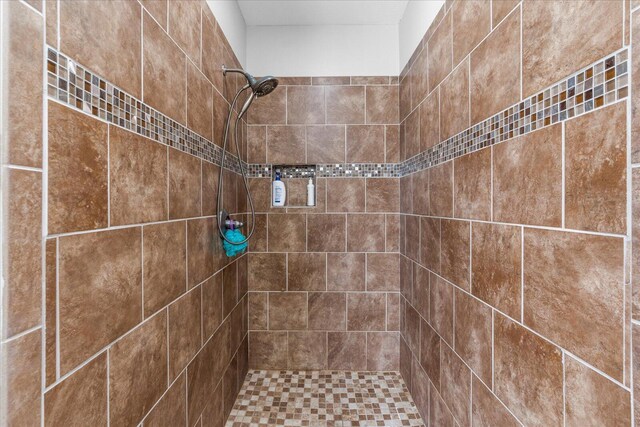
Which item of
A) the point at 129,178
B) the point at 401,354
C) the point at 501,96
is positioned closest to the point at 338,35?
the point at 501,96

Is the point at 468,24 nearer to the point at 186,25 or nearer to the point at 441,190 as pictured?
the point at 441,190

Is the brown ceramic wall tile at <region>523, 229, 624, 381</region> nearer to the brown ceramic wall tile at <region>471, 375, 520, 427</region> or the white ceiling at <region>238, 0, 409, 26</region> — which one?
the brown ceramic wall tile at <region>471, 375, 520, 427</region>

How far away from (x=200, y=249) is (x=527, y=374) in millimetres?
1279

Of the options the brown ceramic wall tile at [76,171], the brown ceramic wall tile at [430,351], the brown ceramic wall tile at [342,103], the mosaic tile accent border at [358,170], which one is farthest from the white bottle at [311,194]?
the brown ceramic wall tile at [76,171]

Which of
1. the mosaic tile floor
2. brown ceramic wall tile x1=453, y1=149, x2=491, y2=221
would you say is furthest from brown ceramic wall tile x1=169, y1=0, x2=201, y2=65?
the mosaic tile floor

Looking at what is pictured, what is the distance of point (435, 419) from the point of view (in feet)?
5.49

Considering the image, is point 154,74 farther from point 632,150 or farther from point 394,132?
point 394,132

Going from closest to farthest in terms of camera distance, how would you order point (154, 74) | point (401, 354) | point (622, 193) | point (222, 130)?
point (622, 193) → point (154, 74) → point (222, 130) → point (401, 354)

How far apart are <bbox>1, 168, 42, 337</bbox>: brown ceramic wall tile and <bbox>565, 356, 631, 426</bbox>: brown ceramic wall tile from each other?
3.78 ft

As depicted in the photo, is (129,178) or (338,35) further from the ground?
(338,35)

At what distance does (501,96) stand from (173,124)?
3.78ft

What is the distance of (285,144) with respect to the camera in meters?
2.40


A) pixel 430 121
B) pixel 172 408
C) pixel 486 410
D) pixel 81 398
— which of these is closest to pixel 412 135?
pixel 430 121

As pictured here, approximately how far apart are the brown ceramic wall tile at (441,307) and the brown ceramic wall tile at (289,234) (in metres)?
0.99
